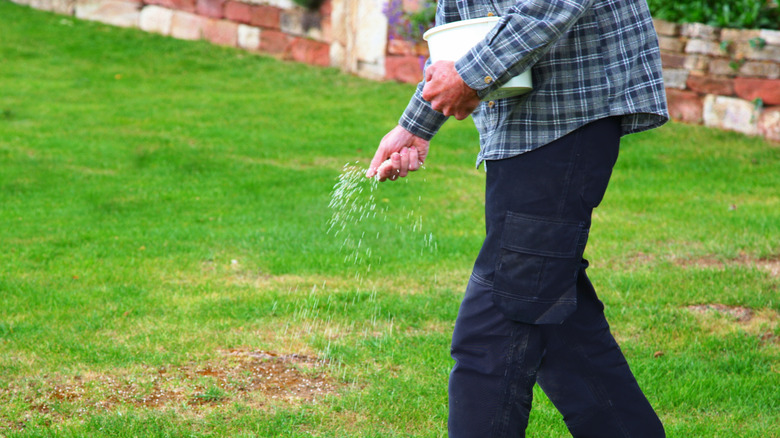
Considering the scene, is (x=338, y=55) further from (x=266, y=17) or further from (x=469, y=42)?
(x=469, y=42)

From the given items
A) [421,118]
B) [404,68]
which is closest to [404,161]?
[421,118]

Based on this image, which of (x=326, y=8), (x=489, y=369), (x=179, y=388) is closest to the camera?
(x=489, y=369)

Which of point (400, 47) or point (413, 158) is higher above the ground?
point (400, 47)

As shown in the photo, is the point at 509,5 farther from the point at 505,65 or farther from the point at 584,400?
the point at 584,400

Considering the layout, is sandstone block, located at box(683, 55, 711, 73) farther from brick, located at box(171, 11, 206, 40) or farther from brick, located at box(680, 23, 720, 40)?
brick, located at box(171, 11, 206, 40)

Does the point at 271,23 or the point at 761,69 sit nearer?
the point at 761,69

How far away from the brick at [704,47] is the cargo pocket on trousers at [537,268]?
697 centimetres

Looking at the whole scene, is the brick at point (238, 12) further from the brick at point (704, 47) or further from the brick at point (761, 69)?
the brick at point (761, 69)

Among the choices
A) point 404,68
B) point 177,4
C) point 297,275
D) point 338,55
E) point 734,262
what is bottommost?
point 297,275

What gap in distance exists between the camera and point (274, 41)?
1272cm

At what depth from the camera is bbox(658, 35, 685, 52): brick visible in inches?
334

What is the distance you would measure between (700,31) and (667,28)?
0.38 meters

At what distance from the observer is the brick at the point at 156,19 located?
13.6 metres

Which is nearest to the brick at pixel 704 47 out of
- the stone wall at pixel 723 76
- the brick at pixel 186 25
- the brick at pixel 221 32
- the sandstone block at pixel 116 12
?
the stone wall at pixel 723 76
